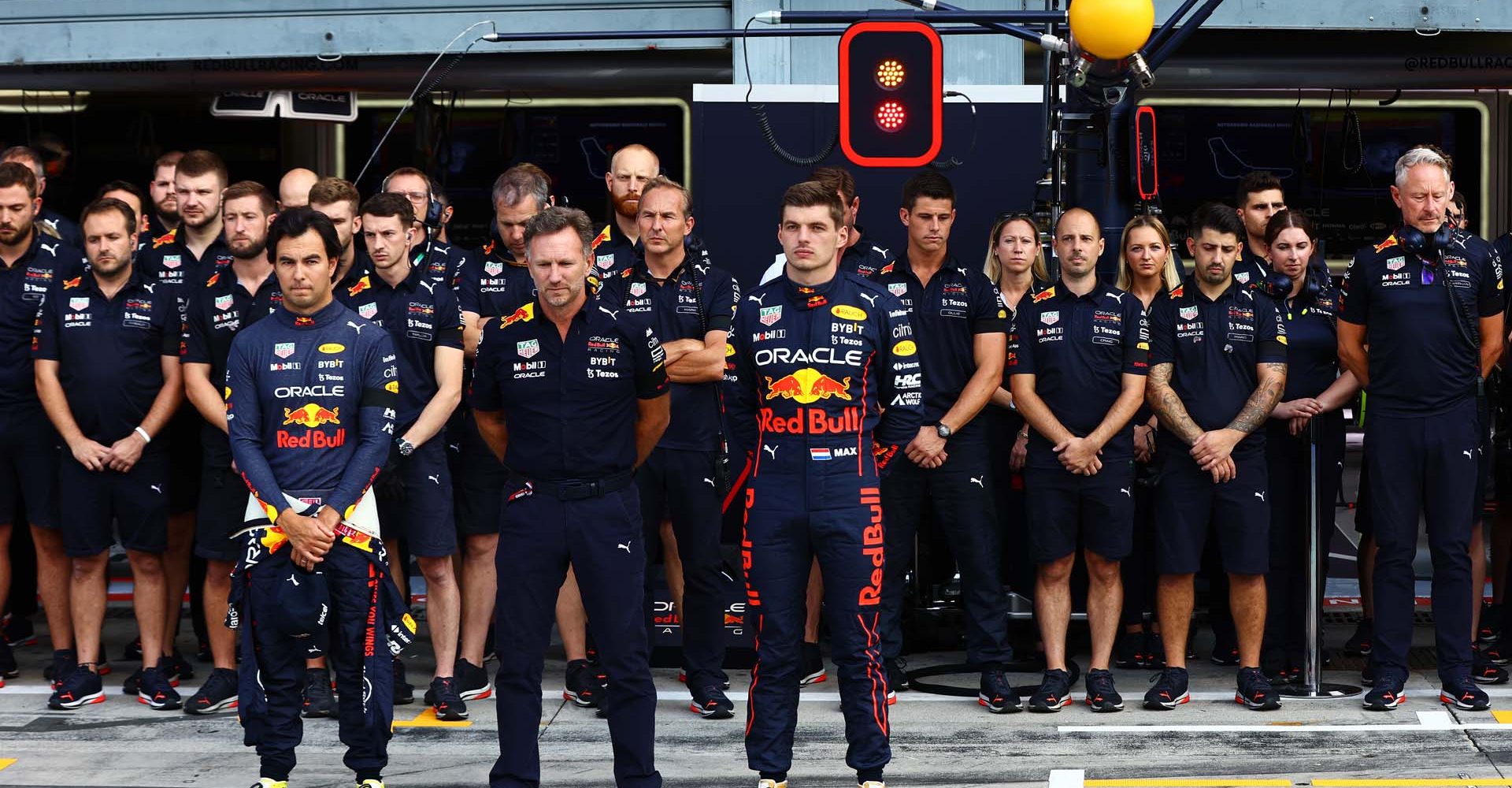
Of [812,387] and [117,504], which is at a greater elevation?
[812,387]

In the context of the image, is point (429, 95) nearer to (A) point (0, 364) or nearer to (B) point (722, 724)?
(A) point (0, 364)

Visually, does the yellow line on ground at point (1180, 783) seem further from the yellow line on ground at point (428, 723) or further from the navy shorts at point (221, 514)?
the navy shorts at point (221, 514)

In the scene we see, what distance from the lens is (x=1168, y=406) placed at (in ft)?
26.1

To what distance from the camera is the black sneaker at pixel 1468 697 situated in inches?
298

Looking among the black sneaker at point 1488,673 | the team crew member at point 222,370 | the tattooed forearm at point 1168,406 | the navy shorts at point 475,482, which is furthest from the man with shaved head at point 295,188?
the black sneaker at point 1488,673

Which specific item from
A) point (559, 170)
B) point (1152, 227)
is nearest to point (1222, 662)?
point (1152, 227)

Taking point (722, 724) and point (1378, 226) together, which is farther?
point (1378, 226)

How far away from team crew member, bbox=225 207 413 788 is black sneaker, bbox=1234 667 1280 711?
3.59 metres

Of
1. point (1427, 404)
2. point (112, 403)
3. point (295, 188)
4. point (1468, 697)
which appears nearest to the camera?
point (1468, 697)

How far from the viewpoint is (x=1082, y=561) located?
8898 mm

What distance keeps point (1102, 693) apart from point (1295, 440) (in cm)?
150

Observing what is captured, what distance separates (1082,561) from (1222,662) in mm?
802

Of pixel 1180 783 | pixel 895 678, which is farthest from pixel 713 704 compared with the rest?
pixel 1180 783

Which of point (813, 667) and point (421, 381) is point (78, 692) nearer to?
point (421, 381)
